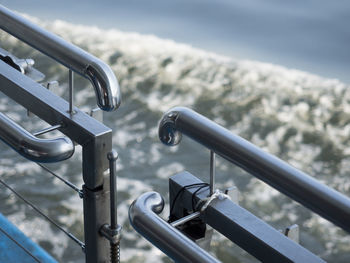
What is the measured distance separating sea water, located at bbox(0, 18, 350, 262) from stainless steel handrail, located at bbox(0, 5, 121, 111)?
1.91 meters

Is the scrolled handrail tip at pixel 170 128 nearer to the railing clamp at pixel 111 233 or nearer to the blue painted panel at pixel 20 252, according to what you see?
the railing clamp at pixel 111 233

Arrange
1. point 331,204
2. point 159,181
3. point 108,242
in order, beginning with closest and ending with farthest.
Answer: point 331,204, point 108,242, point 159,181

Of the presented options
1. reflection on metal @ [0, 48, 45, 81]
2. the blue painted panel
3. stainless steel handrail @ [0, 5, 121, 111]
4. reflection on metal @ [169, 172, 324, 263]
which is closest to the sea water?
the blue painted panel

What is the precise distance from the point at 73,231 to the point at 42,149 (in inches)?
83.2

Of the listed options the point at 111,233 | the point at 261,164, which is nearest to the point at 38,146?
the point at 111,233

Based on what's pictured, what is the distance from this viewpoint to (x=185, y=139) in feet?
11.4

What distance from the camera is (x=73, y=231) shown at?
2.75 m

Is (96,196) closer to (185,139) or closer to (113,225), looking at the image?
(113,225)

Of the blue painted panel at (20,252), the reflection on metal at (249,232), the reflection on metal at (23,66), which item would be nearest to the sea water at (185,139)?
the blue painted panel at (20,252)

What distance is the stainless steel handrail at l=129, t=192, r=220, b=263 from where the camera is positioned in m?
0.56

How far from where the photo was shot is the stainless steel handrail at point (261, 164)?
500 mm

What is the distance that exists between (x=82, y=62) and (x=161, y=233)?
24cm

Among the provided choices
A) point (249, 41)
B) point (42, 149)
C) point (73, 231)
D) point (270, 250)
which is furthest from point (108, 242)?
→ point (249, 41)

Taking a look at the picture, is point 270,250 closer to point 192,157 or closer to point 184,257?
point 184,257
